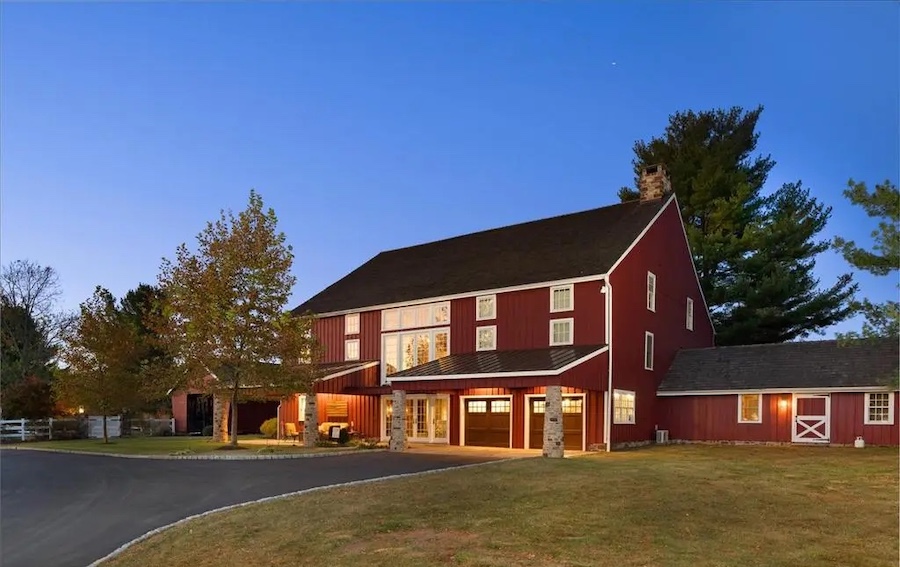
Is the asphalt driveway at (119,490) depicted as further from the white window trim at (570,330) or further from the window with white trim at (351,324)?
the window with white trim at (351,324)

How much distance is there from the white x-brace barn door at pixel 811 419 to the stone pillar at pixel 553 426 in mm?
9818

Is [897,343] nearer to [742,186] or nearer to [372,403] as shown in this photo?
[742,186]

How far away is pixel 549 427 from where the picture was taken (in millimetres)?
21219

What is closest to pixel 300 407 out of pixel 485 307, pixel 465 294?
pixel 465 294

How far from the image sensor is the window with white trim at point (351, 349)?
3250cm

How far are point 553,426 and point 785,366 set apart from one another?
10.8 m

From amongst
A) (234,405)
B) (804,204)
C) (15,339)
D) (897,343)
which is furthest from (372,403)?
(15,339)

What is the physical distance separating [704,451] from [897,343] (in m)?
8.31

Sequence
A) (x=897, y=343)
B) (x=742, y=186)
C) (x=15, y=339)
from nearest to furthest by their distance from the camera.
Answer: (x=897, y=343)
(x=742, y=186)
(x=15, y=339)

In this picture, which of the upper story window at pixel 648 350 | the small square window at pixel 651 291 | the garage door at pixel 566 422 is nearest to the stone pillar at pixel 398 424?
the garage door at pixel 566 422

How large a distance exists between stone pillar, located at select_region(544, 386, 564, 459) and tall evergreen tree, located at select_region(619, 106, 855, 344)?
16.6 meters

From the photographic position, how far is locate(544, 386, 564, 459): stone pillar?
20953 mm

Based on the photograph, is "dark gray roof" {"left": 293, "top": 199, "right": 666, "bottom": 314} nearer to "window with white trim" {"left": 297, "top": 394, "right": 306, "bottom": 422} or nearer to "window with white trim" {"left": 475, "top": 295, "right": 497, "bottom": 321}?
"window with white trim" {"left": 475, "top": 295, "right": 497, "bottom": 321}

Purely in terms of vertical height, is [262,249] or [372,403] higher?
[262,249]
